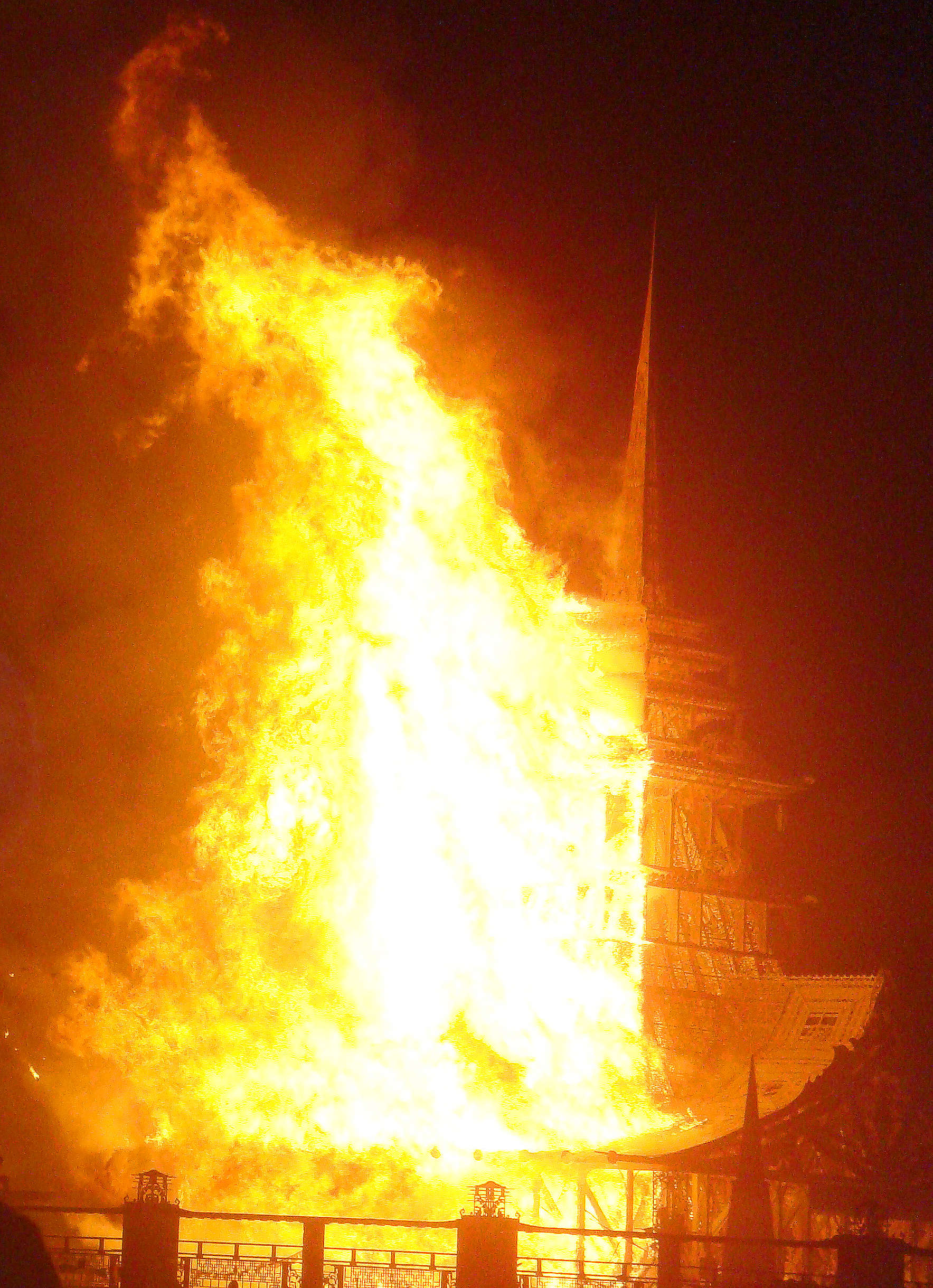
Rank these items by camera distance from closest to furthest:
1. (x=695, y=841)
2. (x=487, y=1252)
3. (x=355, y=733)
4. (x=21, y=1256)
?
1. (x=21, y=1256)
2. (x=487, y=1252)
3. (x=355, y=733)
4. (x=695, y=841)

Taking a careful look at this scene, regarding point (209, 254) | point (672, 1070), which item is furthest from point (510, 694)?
point (209, 254)

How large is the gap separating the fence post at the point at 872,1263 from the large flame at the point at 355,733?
9.80 m

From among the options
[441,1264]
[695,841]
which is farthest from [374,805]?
[441,1264]

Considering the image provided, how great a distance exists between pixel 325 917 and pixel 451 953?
86.0 inches

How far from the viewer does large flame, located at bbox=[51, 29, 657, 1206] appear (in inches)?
1271

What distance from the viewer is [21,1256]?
30.3 feet

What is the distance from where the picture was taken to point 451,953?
3250cm

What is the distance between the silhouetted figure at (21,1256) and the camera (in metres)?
9.20

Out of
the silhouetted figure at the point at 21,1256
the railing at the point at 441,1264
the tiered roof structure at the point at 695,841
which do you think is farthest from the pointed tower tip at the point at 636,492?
the silhouetted figure at the point at 21,1256

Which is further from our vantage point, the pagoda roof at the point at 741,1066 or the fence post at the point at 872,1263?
the pagoda roof at the point at 741,1066

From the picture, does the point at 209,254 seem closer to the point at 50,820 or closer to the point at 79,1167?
the point at 50,820

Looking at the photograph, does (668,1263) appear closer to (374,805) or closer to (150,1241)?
(150,1241)

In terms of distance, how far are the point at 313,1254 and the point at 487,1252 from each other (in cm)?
197

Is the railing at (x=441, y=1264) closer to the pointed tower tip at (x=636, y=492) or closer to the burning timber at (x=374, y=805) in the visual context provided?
the burning timber at (x=374, y=805)
